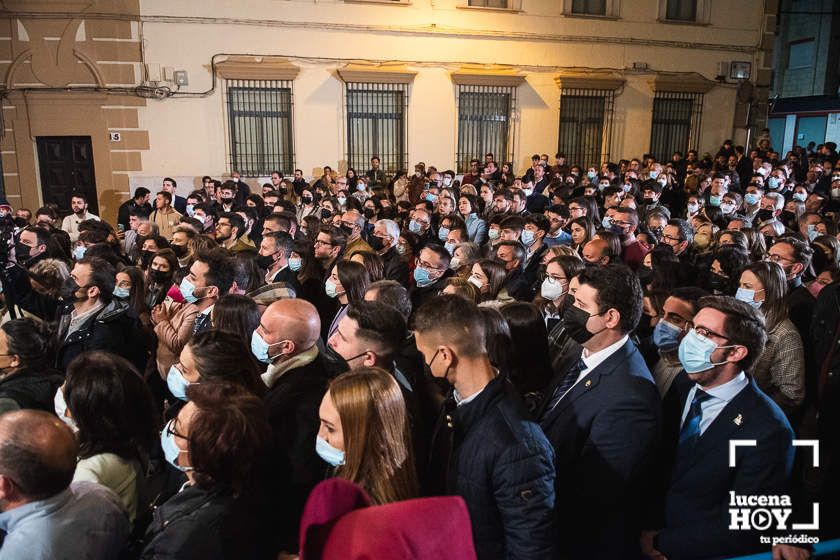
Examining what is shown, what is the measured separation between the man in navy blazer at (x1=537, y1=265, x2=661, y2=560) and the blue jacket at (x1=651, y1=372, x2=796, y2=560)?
20 cm

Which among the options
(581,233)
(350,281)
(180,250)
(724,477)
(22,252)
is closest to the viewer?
(724,477)

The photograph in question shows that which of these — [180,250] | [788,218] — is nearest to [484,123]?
[788,218]

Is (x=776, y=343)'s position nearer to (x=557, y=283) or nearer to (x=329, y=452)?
(x=557, y=283)

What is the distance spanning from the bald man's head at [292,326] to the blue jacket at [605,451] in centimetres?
130

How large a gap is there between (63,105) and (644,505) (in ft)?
46.8

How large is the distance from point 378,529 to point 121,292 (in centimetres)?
446

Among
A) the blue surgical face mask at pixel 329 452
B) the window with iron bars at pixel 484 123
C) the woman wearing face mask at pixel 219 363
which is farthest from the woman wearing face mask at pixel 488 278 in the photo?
the window with iron bars at pixel 484 123

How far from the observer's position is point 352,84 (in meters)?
15.2

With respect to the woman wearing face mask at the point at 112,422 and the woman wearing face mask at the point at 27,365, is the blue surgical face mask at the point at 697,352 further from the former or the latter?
the woman wearing face mask at the point at 27,365

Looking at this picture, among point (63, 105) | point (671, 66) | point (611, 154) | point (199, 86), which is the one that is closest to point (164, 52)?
point (199, 86)

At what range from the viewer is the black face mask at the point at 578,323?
318 centimetres

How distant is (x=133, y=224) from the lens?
834cm

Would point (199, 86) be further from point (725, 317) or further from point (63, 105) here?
point (725, 317)

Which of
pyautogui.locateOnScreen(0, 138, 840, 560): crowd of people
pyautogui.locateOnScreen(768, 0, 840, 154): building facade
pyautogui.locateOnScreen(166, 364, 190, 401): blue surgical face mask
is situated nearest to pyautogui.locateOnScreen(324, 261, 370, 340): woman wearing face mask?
pyautogui.locateOnScreen(0, 138, 840, 560): crowd of people
